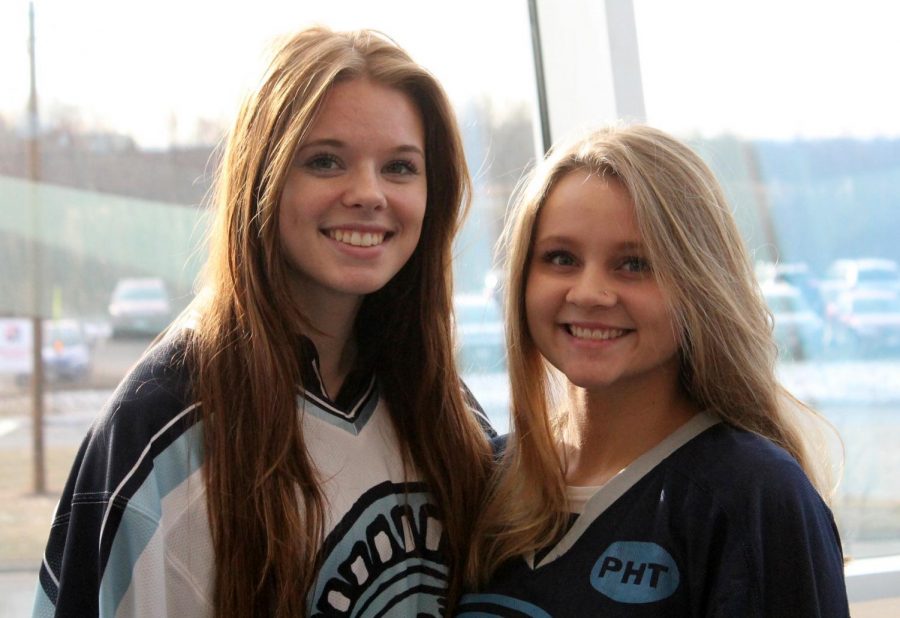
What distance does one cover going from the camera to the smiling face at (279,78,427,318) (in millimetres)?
1488

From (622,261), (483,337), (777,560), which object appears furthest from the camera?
(483,337)

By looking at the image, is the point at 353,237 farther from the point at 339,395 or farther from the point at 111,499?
the point at 111,499

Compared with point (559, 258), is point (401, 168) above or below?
above

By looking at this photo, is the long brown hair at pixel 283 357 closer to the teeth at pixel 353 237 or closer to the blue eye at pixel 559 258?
the teeth at pixel 353 237

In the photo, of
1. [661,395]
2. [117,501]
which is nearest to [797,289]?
[661,395]

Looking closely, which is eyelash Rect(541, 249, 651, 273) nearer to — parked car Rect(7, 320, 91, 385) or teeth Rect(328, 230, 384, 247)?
teeth Rect(328, 230, 384, 247)

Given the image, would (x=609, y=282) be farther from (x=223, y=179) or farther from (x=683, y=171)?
(x=223, y=179)

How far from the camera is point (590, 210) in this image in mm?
1442

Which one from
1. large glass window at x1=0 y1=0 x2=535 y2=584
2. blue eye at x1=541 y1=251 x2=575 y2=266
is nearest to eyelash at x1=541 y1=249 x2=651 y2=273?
blue eye at x1=541 y1=251 x2=575 y2=266

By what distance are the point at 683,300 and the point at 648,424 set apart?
8.0 inches

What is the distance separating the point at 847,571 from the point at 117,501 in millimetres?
1883

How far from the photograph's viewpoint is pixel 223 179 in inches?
60.8

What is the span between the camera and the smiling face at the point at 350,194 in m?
1.49

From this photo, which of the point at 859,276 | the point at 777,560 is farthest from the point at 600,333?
the point at 859,276
